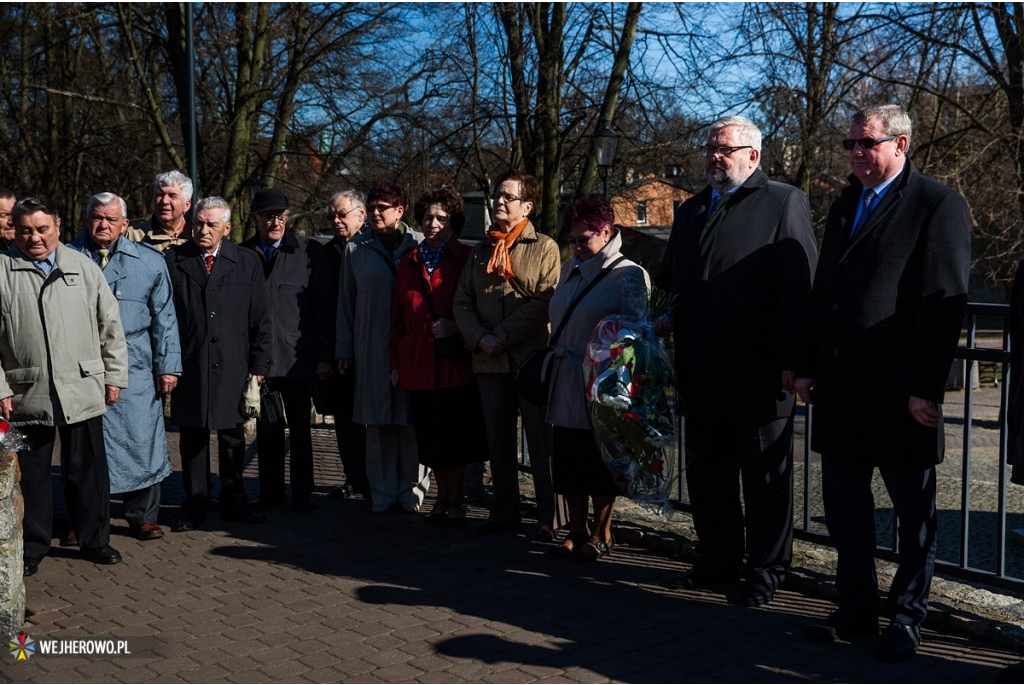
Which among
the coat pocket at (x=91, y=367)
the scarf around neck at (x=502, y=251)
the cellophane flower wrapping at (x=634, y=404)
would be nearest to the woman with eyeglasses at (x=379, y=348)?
the scarf around neck at (x=502, y=251)

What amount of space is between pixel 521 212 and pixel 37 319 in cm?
267

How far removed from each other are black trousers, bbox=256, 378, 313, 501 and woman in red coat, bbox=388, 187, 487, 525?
0.82 metres

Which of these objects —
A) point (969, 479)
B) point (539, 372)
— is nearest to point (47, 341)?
point (539, 372)

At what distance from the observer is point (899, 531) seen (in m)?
4.47

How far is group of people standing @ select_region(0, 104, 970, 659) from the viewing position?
438 centimetres

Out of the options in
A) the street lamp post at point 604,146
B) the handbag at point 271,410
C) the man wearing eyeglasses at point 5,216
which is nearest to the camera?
the handbag at point 271,410

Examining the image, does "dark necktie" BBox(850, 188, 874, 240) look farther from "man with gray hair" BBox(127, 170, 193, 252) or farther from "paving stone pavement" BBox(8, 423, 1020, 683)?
"man with gray hair" BBox(127, 170, 193, 252)

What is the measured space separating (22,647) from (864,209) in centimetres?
396

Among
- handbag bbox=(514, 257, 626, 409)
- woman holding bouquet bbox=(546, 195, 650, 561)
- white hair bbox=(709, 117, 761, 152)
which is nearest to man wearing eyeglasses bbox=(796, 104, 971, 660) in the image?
white hair bbox=(709, 117, 761, 152)

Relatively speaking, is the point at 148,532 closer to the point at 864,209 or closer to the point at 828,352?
the point at 828,352

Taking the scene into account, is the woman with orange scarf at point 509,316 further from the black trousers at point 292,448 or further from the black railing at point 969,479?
the black trousers at point 292,448

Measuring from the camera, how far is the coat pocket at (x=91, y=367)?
5.81 m

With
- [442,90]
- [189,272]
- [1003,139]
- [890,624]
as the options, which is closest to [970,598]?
[890,624]

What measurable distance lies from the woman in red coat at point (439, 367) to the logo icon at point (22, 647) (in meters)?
2.60
